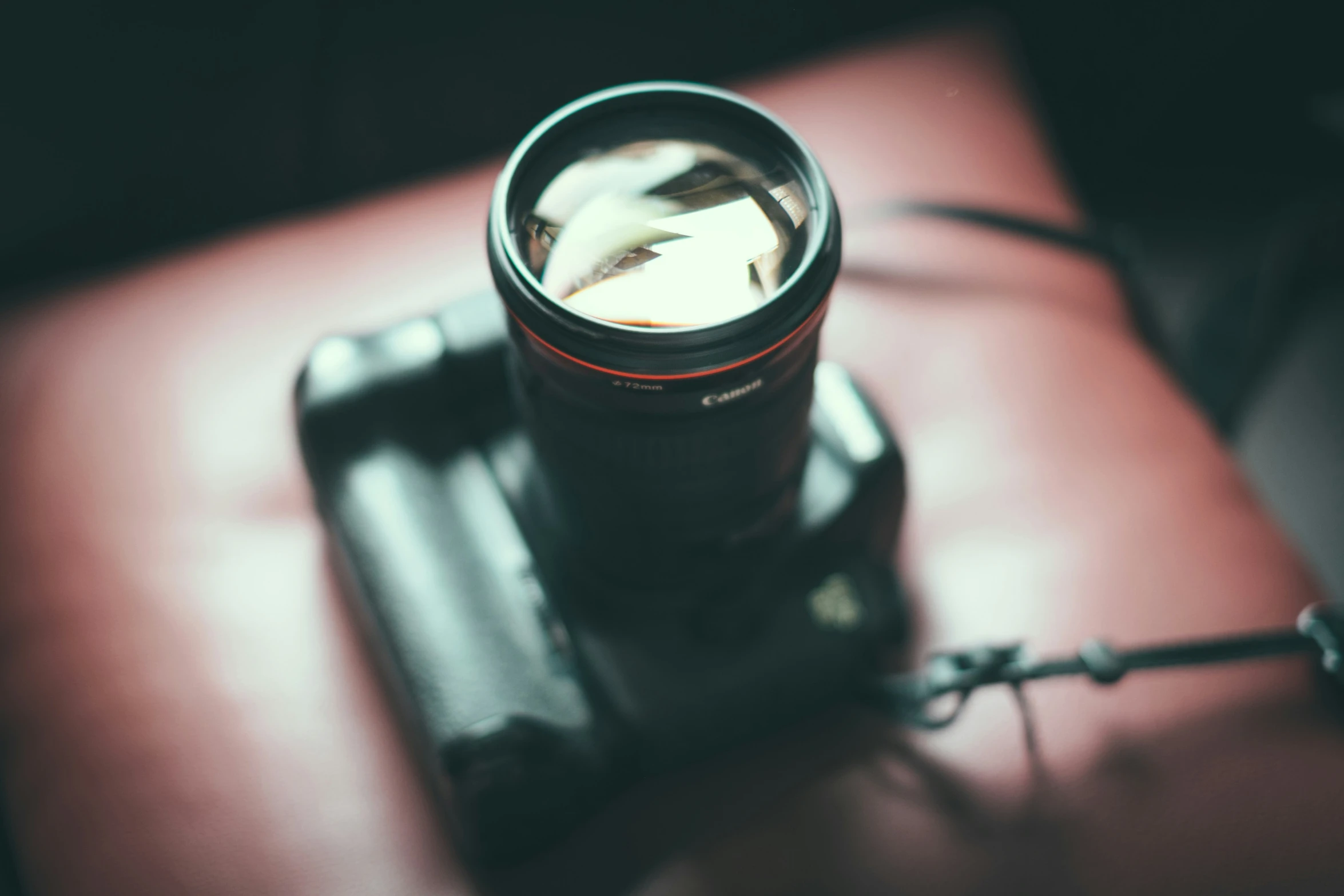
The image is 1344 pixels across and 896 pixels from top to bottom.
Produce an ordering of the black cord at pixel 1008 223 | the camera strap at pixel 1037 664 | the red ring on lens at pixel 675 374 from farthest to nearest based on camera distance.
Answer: the black cord at pixel 1008 223, the camera strap at pixel 1037 664, the red ring on lens at pixel 675 374

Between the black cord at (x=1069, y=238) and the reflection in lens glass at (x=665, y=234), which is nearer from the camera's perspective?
the reflection in lens glass at (x=665, y=234)

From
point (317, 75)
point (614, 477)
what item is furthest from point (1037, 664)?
point (317, 75)

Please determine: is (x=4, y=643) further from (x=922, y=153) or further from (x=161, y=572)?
(x=922, y=153)

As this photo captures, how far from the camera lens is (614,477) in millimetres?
341

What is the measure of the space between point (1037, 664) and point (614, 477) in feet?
0.63

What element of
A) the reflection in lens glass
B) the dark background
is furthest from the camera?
the dark background

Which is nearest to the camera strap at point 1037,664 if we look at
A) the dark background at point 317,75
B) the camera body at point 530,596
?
the camera body at point 530,596

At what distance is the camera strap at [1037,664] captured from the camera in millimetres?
406

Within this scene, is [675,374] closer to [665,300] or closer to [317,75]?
[665,300]

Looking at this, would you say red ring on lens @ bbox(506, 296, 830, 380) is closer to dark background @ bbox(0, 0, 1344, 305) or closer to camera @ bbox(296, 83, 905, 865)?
camera @ bbox(296, 83, 905, 865)

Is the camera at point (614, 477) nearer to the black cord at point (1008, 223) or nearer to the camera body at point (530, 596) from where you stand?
the camera body at point (530, 596)

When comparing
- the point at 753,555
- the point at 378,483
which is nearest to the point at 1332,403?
the point at 753,555

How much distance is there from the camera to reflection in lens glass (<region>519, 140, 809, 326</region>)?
329 mm

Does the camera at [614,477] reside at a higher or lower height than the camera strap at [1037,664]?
higher
